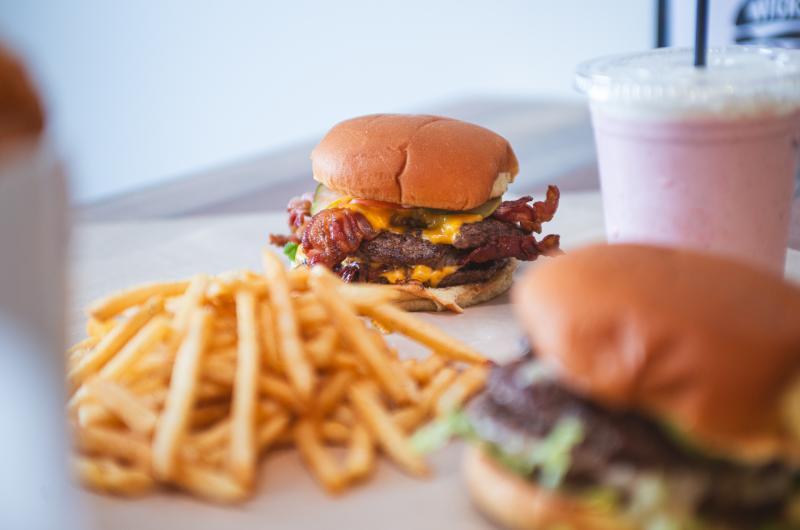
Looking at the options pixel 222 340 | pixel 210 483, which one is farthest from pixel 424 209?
pixel 210 483

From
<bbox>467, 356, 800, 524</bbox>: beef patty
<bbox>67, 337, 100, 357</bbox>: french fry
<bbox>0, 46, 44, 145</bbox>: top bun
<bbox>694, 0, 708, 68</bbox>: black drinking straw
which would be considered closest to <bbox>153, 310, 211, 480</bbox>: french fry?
<bbox>67, 337, 100, 357</bbox>: french fry

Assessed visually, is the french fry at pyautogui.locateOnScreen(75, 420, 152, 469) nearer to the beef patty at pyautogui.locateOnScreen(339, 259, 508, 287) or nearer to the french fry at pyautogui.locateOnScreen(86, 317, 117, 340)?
the french fry at pyautogui.locateOnScreen(86, 317, 117, 340)

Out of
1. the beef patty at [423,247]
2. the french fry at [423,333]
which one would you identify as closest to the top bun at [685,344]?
the french fry at [423,333]

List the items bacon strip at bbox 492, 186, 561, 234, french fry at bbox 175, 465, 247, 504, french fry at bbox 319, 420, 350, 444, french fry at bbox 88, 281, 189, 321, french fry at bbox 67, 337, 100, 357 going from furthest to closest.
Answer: bacon strip at bbox 492, 186, 561, 234 < french fry at bbox 67, 337, 100, 357 < french fry at bbox 88, 281, 189, 321 < french fry at bbox 319, 420, 350, 444 < french fry at bbox 175, 465, 247, 504

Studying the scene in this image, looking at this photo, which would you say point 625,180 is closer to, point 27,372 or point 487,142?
point 487,142

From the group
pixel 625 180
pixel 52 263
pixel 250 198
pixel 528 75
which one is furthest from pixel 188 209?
pixel 528 75

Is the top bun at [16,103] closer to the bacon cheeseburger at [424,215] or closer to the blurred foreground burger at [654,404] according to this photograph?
the blurred foreground burger at [654,404]
